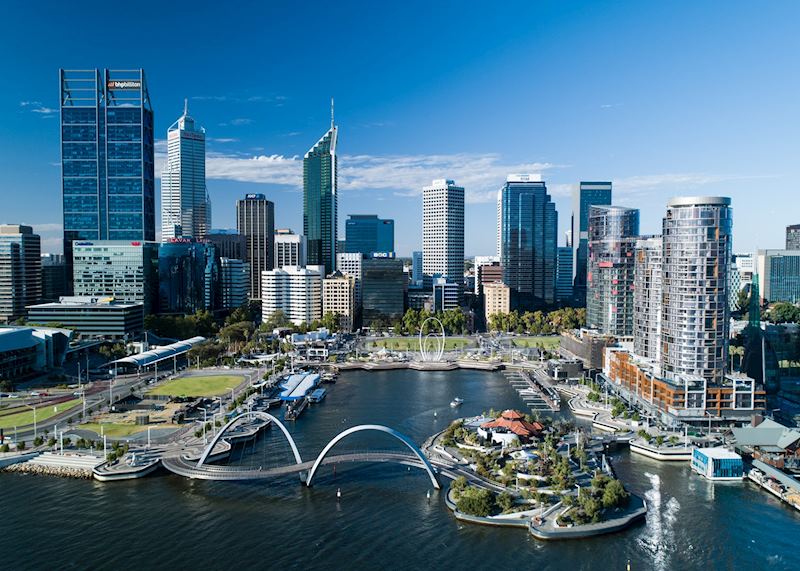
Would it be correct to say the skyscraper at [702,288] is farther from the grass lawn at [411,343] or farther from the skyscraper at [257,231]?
the skyscraper at [257,231]

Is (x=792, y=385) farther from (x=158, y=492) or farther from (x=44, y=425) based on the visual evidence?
(x=44, y=425)

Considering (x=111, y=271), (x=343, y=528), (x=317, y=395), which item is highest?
(x=111, y=271)

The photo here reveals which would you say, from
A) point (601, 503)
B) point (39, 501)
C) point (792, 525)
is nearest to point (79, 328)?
point (39, 501)

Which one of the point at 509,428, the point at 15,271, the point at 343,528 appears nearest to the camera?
the point at 343,528

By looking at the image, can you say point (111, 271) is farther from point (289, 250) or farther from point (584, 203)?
point (584, 203)

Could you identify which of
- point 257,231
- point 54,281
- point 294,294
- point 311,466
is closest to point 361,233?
point 257,231

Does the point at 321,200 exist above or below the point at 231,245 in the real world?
above

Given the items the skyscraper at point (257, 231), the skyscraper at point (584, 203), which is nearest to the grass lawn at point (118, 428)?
the skyscraper at point (257, 231)
